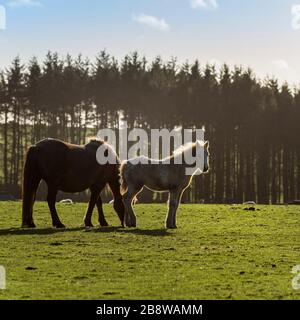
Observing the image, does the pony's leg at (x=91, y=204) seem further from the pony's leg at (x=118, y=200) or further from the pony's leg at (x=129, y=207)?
the pony's leg at (x=129, y=207)

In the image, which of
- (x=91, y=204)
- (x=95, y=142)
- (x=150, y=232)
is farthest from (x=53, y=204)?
(x=150, y=232)

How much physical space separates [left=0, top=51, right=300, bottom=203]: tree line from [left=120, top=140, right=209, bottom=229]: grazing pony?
163 ft

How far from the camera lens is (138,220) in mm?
23609

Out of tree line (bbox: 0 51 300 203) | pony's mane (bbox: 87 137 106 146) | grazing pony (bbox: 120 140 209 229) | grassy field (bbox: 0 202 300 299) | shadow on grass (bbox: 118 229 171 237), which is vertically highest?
tree line (bbox: 0 51 300 203)

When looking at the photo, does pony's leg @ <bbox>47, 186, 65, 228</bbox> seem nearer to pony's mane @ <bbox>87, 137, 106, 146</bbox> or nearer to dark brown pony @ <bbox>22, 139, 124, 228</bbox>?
dark brown pony @ <bbox>22, 139, 124, 228</bbox>

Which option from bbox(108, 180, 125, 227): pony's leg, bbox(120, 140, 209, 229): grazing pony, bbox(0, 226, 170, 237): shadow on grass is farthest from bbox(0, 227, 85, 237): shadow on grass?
bbox(108, 180, 125, 227): pony's leg

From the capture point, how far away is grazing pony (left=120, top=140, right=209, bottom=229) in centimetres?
2045

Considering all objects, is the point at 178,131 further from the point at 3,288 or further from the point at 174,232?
the point at 3,288

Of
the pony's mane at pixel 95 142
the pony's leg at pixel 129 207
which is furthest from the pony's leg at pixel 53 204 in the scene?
the pony's mane at pixel 95 142

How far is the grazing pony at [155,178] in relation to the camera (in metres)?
20.5

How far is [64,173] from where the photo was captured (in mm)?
20609

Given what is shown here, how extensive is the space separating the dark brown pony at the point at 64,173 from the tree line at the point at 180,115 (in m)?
48.8

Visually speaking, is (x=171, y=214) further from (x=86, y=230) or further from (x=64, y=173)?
(x=64, y=173)

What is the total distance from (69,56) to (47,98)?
10.4 metres
